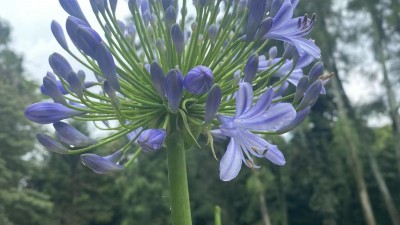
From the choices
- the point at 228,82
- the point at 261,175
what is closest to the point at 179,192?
the point at 228,82

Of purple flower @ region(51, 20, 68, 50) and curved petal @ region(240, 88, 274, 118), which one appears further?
purple flower @ region(51, 20, 68, 50)

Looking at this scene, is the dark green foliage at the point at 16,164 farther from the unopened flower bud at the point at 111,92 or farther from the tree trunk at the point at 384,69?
the unopened flower bud at the point at 111,92

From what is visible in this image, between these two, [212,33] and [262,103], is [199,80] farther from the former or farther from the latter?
[212,33]

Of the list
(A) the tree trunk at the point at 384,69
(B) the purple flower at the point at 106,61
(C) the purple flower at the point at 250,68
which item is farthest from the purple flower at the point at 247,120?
(A) the tree trunk at the point at 384,69

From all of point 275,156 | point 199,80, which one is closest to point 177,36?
point 199,80

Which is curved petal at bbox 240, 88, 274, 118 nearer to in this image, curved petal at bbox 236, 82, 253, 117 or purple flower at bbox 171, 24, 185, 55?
curved petal at bbox 236, 82, 253, 117

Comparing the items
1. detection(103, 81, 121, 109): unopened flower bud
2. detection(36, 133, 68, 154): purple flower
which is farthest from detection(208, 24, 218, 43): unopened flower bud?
detection(36, 133, 68, 154): purple flower

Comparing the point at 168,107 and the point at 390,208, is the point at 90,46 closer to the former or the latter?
the point at 168,107
